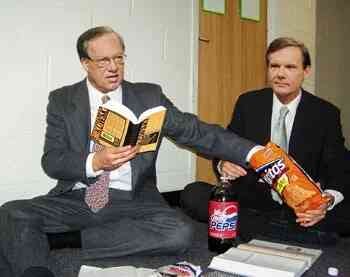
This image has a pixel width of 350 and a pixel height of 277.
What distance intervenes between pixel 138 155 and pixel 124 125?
0.35 metres

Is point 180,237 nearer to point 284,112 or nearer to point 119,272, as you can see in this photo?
point 119,272

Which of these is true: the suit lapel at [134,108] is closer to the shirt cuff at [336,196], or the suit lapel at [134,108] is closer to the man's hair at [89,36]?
Answer: the man's hair at [89,36]

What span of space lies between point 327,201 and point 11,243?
1.11m

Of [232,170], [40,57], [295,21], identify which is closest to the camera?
[232,170]

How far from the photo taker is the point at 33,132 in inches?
84.2

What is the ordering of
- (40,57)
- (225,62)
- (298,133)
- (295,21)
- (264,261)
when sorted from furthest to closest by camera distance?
1. (295,21)
2. (225,62)
3. (40,57)
4. (298,133)
5. (264,261)

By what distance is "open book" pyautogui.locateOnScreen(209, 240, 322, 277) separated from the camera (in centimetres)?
143

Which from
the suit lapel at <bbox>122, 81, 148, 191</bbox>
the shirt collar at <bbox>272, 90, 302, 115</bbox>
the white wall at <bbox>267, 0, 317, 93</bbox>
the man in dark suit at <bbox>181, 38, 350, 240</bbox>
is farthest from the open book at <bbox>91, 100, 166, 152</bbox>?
the white wall at <bbox>267, 0, 317, 93</bbox>

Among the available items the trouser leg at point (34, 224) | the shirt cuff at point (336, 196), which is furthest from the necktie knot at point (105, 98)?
the shirt cuff at point (336, 196)

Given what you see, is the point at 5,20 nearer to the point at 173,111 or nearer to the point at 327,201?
the point at 173,111

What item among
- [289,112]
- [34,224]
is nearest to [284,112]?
[289,112]

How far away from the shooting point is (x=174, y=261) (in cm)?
165

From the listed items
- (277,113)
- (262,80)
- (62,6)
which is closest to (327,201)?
(277,113)

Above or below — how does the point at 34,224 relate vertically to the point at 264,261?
above
